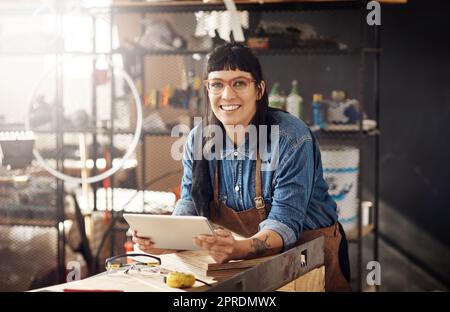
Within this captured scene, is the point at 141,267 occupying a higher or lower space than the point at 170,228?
lower

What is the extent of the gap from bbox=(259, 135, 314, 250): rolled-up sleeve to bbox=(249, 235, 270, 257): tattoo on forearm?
8cm

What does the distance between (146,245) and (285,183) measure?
520 mm

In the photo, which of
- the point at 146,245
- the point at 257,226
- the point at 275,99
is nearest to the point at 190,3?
the point at 275,99

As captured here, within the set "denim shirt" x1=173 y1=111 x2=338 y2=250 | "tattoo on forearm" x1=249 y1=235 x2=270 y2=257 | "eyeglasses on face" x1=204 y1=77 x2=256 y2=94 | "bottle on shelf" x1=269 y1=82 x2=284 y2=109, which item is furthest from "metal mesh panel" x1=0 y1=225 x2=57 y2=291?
"tattoo on forearm" x1=249 y1=235 x2=270 y2=257

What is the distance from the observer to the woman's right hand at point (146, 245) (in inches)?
88.7

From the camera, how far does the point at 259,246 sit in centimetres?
224

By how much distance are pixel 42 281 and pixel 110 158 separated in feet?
2.75

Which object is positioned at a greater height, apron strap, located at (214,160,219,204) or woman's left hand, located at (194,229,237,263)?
apron strap, located at (214,160,219,204)

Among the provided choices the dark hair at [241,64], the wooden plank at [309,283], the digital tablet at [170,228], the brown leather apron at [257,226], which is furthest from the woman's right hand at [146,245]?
the dark hair at [241,64]

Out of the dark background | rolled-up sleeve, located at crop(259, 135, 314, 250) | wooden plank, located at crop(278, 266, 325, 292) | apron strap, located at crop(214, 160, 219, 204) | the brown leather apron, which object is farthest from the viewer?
the dark background

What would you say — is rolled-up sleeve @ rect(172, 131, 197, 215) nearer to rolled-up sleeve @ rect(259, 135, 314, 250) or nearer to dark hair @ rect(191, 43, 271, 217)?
dark hair @ rect(191, 43, 271, 217)

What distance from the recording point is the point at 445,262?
15.9 feet

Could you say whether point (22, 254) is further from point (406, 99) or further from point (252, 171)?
point (252, 171)

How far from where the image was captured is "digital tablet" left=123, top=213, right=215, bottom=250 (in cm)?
201
